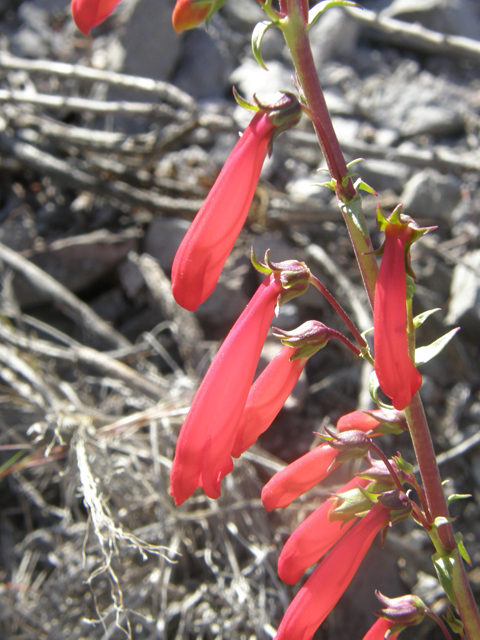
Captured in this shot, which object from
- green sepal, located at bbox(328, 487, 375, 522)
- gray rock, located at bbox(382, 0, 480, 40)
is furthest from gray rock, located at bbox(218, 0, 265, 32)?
green sepal, located at bbox(328, 487, 375, 522)

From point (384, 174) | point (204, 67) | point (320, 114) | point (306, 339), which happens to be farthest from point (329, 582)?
point (204, 67)

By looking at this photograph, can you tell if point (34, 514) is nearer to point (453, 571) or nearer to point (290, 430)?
point (290, 430)

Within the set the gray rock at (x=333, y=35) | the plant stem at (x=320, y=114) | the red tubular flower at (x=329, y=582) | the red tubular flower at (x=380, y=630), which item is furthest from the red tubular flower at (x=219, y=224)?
the gray rock at (x=333, y=35)

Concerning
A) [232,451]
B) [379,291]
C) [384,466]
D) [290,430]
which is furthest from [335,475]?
[379,291]

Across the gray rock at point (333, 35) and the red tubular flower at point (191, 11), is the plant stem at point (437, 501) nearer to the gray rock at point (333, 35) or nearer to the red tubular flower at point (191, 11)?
the red tubular flower at point (191, 11)

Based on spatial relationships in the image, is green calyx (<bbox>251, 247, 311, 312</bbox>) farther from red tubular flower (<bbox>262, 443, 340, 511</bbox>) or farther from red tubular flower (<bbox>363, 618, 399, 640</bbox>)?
red tubular flower (<bbox>363, 618, 399, 640</bbox>)

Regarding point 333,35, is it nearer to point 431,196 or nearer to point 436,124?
point 436,124
